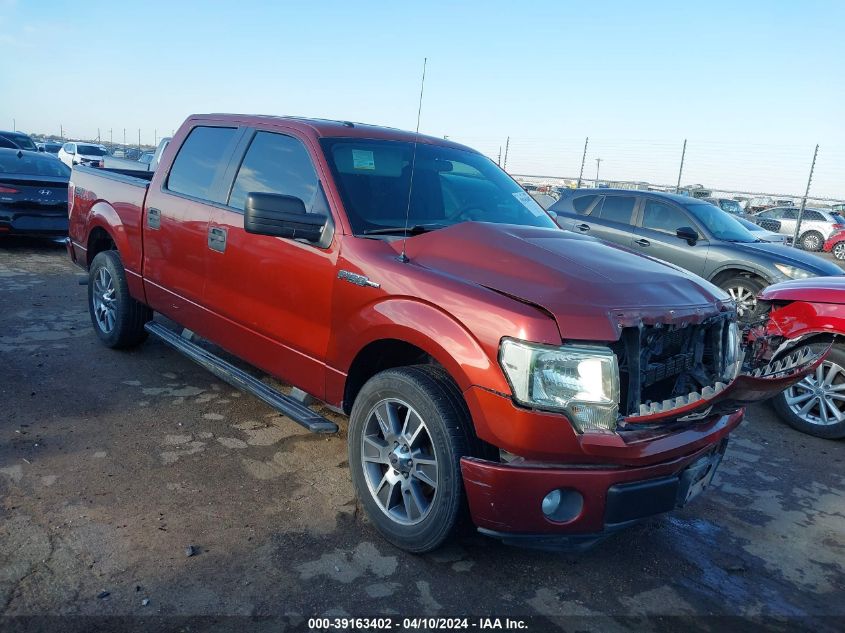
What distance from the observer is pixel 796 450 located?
186 inches

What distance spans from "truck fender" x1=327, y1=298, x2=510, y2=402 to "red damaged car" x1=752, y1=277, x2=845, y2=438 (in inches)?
120

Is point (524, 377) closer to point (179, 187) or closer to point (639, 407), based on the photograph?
point (639, 407)

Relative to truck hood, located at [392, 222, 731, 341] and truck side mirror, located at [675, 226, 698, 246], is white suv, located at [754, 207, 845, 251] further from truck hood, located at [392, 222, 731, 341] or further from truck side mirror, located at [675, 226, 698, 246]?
truck hood, located at [392, 222, 731, 341]

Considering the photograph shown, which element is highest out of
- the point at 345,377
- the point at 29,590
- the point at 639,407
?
the point at 639,407

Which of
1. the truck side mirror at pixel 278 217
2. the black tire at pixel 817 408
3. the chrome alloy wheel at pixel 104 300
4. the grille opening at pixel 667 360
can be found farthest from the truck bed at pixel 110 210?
the black tire at pixel 817 408

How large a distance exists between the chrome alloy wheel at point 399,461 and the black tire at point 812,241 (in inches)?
925

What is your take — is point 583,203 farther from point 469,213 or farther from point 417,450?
point 417,450

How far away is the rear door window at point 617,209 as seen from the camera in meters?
9.30

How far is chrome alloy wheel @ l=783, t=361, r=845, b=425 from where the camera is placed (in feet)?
15.9

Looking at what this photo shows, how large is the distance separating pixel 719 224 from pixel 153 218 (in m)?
7.20

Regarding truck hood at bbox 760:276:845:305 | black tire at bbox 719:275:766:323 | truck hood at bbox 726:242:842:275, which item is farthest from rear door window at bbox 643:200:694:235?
truck hood at bbox 760:276:845:305

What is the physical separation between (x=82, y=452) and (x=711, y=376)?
3342 mm

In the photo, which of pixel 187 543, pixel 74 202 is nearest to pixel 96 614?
pixel 187 543

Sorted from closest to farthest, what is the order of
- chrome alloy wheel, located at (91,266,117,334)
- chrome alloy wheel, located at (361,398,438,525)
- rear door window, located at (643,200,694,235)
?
chrome alloy wheel, located at (361,398,438,525), chrome alloy wheel, located at (91,266,117,334), rear door window, located at (643,200,694,235)
